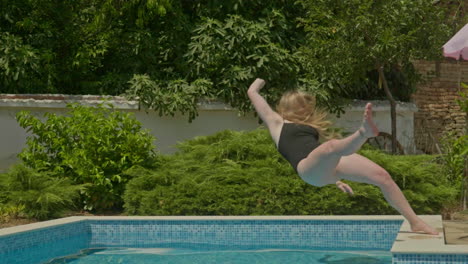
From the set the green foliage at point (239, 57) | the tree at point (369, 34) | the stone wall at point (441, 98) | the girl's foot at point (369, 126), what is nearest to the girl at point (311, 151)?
the girl's foot at point (369, 126)

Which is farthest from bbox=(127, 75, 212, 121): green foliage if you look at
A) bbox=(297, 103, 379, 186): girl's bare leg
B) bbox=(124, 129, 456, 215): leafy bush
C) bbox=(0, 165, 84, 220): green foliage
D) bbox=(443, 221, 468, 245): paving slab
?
bbox=(297, 103, 379, 186): girl's bare leg

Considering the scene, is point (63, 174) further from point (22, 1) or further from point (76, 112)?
point (22, 1)

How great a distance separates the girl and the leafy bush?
12.2 feet

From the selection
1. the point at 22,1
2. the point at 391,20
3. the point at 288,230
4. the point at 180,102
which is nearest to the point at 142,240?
the point at 288,230

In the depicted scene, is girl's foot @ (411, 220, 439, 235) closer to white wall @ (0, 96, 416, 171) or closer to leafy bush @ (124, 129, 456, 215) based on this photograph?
leafy bush @ (124, 129, 456, 215)

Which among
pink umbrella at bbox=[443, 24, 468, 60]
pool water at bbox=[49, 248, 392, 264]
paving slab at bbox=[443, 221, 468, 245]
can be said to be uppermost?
pink umbrella at bbox=[443, 24, 468, 60]

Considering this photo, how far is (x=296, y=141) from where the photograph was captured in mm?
7180

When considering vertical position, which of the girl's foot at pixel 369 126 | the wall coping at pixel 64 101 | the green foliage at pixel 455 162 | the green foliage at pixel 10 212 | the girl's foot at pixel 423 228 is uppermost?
the wall coping at pixel 64 101

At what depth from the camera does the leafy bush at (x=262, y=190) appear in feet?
37.6

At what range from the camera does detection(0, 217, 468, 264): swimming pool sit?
31.6ft

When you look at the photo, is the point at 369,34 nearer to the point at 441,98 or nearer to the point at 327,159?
the point at 441,98

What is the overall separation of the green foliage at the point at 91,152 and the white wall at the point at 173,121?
168cm

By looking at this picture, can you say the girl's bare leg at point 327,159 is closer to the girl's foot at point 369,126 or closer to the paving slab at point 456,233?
the girl's foot at point 369,126

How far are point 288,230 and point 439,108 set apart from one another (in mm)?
10113
